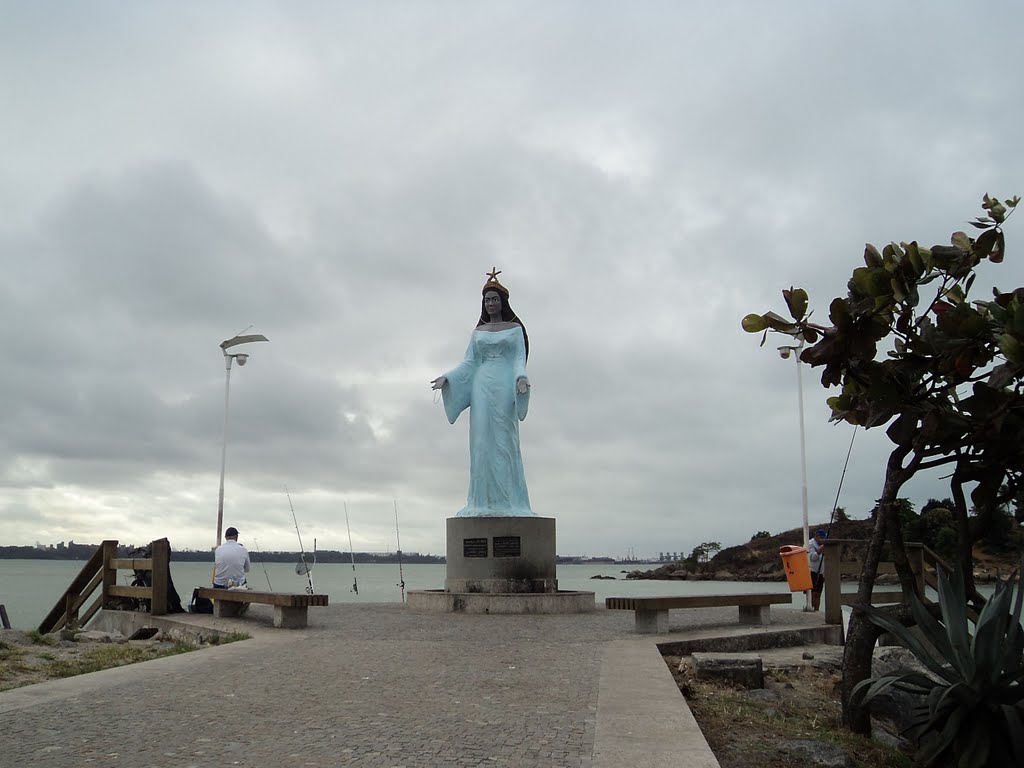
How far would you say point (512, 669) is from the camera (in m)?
7.63

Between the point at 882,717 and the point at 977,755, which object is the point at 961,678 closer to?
the point at 977,755

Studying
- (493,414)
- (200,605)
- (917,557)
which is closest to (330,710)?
(917,557)

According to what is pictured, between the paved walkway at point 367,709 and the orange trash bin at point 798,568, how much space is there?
5268mm

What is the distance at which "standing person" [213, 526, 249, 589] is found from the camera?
43.0ft

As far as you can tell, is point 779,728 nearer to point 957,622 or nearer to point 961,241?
point 957,622

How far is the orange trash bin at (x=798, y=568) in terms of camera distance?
545 inches

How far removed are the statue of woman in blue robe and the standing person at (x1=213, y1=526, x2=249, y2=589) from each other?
4079 mm

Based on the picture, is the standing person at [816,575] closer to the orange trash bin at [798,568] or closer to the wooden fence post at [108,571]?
the orange trash bin at [798,568]

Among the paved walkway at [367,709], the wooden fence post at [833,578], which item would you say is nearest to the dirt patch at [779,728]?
the paved walkway at [367,709]

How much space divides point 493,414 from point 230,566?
5.51 meters

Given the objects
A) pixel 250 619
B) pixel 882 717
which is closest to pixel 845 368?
pixel 882 717

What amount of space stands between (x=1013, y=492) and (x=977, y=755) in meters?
1.98

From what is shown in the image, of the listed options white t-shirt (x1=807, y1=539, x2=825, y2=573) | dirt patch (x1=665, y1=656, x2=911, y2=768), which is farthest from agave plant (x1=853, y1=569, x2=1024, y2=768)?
white t-shirt (x1=807, y1=539, x2=825, y2=573)

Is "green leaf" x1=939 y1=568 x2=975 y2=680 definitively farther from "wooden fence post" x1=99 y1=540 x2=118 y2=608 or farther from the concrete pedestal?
"wooden fence post" x1=99 y1=540 x2=118 y2=608
